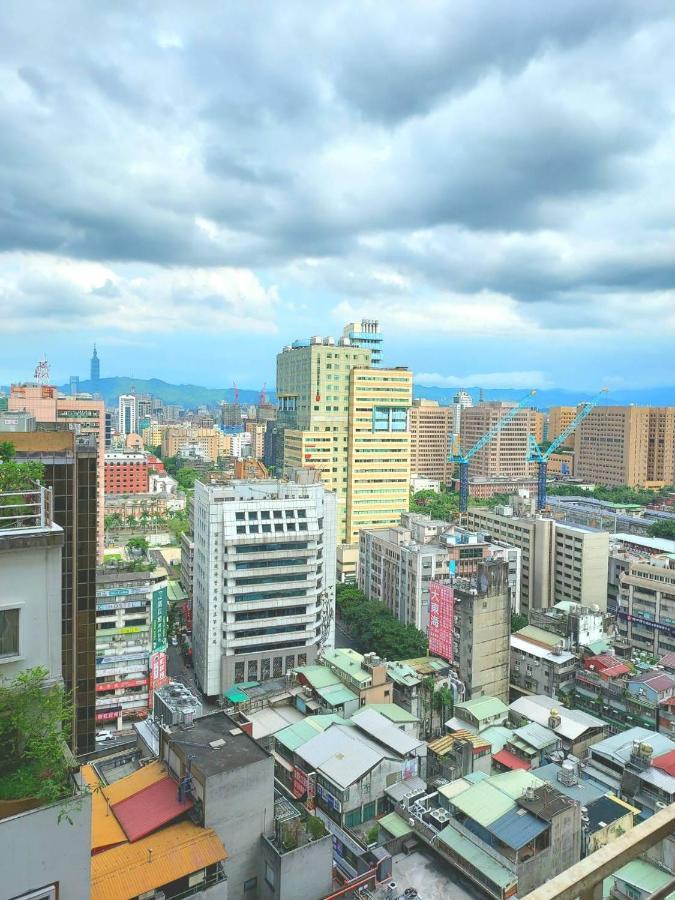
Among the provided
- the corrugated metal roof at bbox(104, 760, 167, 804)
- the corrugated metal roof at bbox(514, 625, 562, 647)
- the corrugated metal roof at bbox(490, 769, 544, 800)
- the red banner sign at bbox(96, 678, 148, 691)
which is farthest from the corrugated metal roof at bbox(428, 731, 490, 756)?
the red banner sign at bbox(96, 678, 148, 691)

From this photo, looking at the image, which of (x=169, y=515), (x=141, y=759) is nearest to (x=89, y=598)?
(x=141, y=759)

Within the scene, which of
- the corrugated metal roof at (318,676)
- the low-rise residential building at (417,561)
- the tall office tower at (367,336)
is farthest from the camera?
the tall office tower at (367,336)

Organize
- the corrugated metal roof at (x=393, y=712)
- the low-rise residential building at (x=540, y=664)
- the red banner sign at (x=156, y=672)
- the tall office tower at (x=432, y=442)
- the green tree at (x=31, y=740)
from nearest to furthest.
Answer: the green tree at (x=31, y=740) → the corrugated metal roof at (x=393, y=712) → the low-rise residential building at (x=540, y=664) → the red banner sign at (x=156, y=672) → the tall office tower at (x=432, y=442)

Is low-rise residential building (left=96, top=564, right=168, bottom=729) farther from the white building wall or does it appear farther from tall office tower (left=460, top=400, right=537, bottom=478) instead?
tall office tower (left=460, top=400, right=537, bottom=478)

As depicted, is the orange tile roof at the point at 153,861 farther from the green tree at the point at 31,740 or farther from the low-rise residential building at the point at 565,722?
the low-rise residential building at the point at 565,722

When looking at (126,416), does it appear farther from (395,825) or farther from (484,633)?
(395,825)

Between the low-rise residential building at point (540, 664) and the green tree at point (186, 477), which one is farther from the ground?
the green tree at point (186, 477)

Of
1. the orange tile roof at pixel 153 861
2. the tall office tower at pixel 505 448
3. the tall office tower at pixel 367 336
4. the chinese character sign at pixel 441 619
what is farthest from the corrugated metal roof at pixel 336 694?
the tall office tower at pixel 505 448

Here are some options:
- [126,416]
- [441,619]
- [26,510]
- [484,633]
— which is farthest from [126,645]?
[126,416]

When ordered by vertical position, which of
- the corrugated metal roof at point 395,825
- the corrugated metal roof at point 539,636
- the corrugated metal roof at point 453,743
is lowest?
the corrugated metal roof at point 395,825
